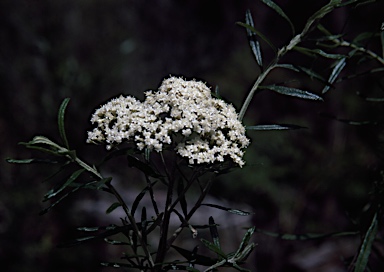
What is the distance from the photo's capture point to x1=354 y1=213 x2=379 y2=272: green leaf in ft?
3.86

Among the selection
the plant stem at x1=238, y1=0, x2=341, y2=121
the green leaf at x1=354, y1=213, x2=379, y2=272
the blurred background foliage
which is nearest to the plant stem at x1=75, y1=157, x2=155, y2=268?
the plant stem at x1=238, y1=0, x2=341, y2=121

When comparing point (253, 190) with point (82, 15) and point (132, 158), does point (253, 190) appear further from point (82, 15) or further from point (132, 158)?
point (82, 15)

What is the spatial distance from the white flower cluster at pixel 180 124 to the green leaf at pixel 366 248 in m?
0.42

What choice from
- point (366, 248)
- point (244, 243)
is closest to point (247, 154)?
point (366, 248)

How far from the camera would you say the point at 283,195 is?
4.09 m

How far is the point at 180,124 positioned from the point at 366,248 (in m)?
0.59

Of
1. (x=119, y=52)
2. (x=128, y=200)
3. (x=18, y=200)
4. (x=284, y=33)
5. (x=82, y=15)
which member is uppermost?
(x=82, y=15)

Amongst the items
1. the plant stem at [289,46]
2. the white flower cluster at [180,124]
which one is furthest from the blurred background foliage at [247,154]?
the white flower cluster at [180,124]

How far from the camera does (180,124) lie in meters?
1.00

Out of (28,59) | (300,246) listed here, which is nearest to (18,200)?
A: (28,59)

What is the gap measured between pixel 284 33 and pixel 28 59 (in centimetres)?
319

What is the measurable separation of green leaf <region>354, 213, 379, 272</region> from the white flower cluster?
0.42 m

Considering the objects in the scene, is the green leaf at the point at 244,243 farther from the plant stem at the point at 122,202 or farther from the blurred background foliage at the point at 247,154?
the blurred background foliage at the point at 247,154

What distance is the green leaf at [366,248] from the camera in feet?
3.86
